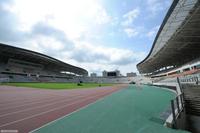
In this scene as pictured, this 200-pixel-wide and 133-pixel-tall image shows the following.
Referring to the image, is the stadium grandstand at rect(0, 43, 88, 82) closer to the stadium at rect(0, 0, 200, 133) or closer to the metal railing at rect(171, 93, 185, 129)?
the stadium at rect(0, 0, 200, 133)

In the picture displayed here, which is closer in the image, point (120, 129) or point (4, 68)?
point (120, 129)

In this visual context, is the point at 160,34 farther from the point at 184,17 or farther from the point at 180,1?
the point at 180,1

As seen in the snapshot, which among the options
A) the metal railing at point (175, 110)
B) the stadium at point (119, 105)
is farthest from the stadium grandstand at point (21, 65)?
the metal railing at point (175, 110)

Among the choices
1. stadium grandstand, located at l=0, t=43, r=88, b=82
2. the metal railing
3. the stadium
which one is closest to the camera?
the stadium

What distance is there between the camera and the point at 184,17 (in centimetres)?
2155

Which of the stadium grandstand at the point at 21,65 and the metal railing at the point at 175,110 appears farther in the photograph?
the stadium grandstand at the point at 21,65

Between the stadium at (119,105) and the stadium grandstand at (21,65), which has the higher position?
the stadium grandstand at (21,65)

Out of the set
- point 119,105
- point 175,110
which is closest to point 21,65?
point 119,105

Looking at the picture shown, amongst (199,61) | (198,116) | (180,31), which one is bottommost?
(198,116)

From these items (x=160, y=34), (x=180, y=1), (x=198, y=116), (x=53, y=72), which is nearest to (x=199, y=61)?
(x=160, y=34)

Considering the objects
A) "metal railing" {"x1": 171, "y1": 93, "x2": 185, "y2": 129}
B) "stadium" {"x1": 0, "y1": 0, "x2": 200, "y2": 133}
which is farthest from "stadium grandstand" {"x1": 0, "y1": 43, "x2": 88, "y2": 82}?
"metal railing" {"x1": 171, "y1": 93, "x2": 185, "y2": 129}

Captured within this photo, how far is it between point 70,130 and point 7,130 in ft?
7.27

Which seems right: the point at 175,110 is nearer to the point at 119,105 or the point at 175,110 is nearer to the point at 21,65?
the point at 119,105

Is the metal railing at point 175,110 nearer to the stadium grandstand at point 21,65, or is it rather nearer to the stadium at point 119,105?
the stadium at point 119,105
